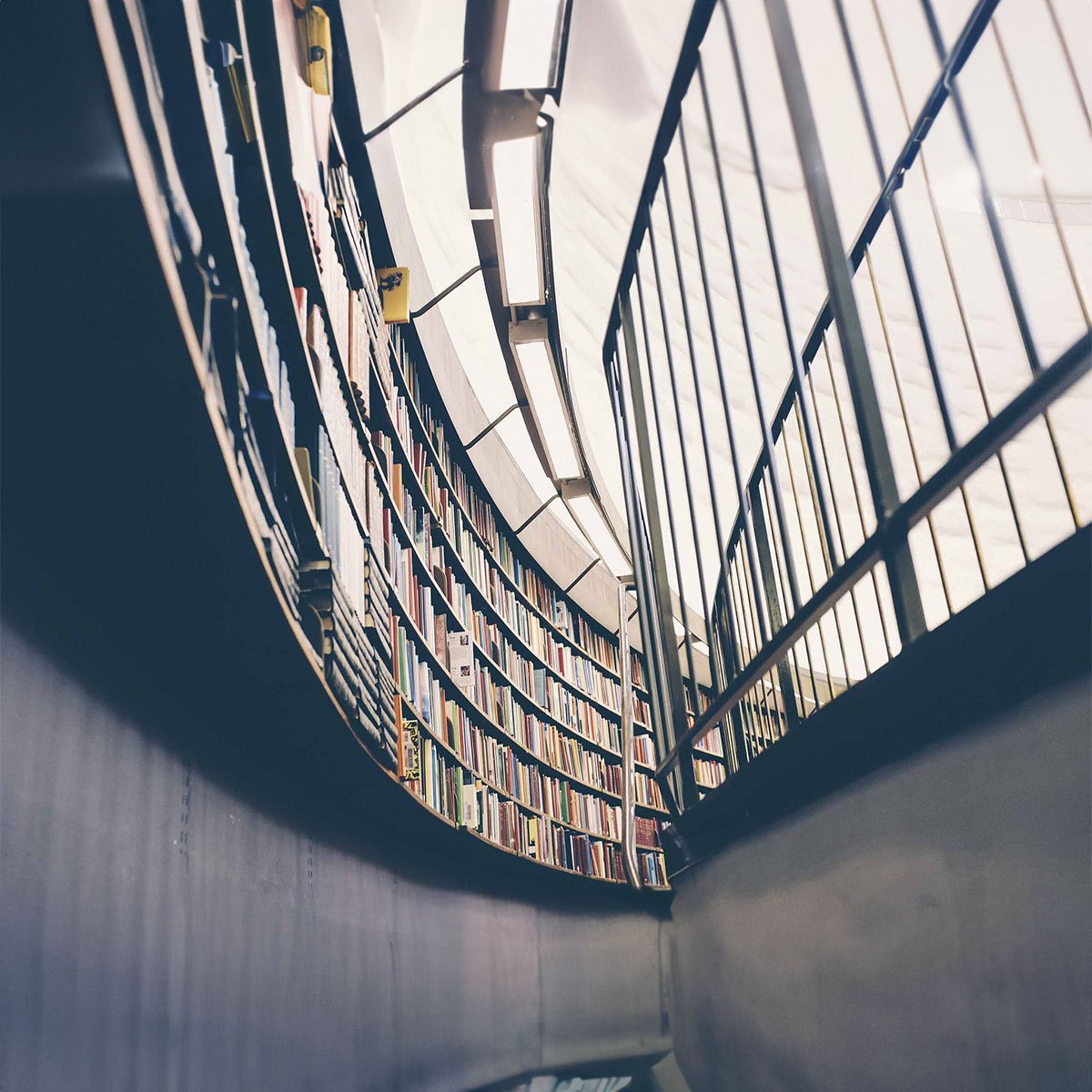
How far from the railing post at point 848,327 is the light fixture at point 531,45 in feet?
2.03

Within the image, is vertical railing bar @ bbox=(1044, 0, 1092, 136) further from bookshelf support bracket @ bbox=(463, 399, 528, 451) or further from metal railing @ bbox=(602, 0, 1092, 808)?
bookshelf support bracket @ bbox=(463, 399, 528, 451)

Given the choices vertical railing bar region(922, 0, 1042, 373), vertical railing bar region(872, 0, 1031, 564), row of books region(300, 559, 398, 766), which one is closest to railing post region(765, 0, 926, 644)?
vertical railing bar region(872, 0, 1031, 564)

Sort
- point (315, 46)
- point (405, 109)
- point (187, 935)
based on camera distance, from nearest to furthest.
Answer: point (187, 935) < point (315, 46) < point (405, 109)

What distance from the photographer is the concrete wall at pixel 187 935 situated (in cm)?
107

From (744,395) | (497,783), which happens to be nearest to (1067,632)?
(497,783)

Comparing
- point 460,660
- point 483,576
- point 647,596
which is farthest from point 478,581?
→ point 647,596

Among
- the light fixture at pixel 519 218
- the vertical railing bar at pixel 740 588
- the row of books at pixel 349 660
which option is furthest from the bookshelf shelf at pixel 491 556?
the vertical railing bar at pixel 740 588

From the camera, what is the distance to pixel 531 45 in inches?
81.8

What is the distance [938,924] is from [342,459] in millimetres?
1501

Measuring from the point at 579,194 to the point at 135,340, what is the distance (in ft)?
13.2

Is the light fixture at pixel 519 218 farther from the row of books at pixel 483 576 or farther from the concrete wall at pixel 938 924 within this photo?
the concrete wall at pixel 938 924

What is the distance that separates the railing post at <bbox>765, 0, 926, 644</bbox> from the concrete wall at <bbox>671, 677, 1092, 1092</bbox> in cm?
23

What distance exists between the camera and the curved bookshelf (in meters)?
1.04

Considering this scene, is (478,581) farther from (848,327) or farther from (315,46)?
(848,327)
